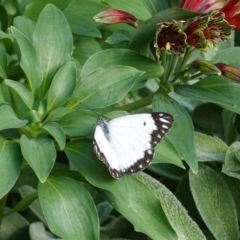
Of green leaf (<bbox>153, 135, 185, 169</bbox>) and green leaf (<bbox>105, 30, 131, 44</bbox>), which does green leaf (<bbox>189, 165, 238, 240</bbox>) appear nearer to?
green leaf (<bbox>153, 135, 185, 169</bbox>)

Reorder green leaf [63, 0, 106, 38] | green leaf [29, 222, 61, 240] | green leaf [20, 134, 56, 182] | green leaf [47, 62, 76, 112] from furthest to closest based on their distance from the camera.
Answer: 1. green leaf [63, 0, 106, 38]
2. green leaf [29, 222, 61, 240]
3. green leaf [47, 62, 76, 112]
4. green leaf [20, 134, 56, 182]

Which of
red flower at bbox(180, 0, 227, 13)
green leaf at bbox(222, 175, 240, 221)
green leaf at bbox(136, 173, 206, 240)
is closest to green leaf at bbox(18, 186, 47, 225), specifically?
green leaf at bbox(136, 173, 206, 240)

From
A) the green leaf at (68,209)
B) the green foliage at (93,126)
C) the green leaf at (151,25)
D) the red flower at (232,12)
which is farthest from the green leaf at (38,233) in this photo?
the red flower at (232,12)

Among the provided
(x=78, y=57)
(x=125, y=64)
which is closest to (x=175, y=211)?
(x=125, y=64)

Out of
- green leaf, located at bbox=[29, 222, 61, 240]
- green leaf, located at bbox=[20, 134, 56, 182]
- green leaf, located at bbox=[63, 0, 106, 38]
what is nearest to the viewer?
green leaf, located at bbox=[20, 134, 56, 182]

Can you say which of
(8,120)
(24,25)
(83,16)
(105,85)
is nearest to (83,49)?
(83,16)

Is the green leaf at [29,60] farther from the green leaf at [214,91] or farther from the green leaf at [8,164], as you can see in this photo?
the green leaf at [214,91]
